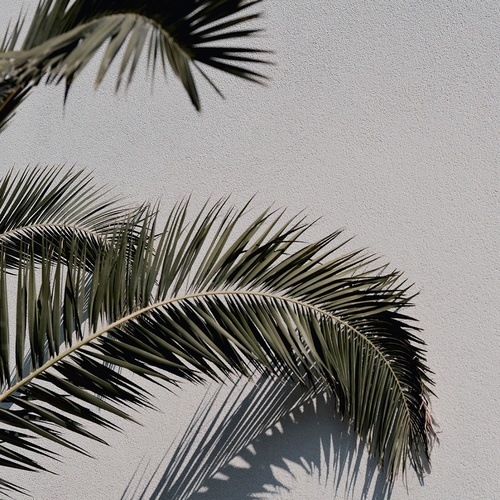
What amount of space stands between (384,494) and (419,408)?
41 centimetres

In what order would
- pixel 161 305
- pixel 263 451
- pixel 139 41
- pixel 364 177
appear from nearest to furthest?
1. pixel 139 41
2. pixel 161 305
3. pixel 263 451
4. pixel 364 177

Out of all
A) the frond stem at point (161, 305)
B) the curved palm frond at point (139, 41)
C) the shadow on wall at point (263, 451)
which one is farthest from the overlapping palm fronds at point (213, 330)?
the curved palm frond at point (139, 41)

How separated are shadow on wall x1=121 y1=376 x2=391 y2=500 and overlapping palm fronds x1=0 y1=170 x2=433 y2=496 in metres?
0.13

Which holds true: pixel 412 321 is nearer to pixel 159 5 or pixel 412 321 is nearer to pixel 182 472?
pixel 182 472

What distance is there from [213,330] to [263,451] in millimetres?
1053

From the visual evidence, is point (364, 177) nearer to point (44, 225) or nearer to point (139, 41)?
point (44, 225)

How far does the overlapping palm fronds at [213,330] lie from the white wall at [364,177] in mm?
152

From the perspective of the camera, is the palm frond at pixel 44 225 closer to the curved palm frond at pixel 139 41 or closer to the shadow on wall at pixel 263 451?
the shadow on wall at pixel 263 451

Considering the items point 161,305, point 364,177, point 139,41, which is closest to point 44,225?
point 161,305

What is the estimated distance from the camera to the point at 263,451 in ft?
11.6

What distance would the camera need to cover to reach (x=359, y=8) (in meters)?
3.91

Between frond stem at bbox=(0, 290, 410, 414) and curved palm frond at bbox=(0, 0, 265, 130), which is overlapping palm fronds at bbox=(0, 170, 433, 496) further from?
curved palm frond at bbox=(0, 0, 265, 130)

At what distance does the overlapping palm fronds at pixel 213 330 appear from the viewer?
2428 millimetres

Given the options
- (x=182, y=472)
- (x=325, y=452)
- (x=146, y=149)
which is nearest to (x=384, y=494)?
(x=325, y=452)
